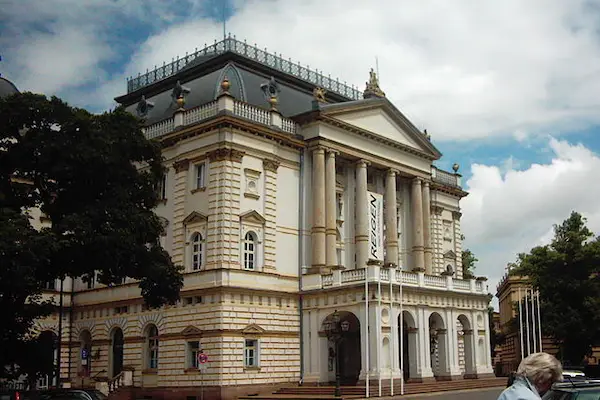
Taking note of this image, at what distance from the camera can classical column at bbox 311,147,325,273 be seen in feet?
142

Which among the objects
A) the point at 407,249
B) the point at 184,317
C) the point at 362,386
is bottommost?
the point at 362,386

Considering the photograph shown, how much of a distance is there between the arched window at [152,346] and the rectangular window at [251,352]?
591 cm

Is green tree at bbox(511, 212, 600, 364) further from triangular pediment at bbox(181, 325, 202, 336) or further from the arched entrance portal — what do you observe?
triangular pediment at bbox(181, 325, 202, 336)

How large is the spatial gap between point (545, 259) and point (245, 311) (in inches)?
1155

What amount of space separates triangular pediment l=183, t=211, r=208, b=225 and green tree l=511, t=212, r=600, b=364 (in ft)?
96.1

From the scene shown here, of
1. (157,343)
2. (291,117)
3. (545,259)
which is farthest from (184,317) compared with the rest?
(545,259)

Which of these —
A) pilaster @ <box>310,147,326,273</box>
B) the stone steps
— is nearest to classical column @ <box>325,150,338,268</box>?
pilaster @ <box>310,147,326,273</box>

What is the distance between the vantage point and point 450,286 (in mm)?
45375

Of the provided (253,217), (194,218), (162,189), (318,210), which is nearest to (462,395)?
(318,210)

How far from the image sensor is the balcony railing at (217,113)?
41.4 meters

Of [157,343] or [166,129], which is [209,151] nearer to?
[166,129]

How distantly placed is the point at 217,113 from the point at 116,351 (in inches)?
624

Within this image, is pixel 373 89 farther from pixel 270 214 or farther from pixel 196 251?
pixel 196 251

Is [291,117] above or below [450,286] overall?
above
